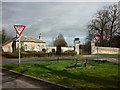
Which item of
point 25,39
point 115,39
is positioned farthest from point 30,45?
point 115,39

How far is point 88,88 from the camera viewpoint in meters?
5.56

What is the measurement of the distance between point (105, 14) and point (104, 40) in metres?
8.34

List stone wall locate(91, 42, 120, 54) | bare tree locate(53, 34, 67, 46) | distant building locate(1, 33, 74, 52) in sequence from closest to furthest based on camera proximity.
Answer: stone wall locate(91, 42, 120, 54)
distant building locate(1, 33, 74, 52)
bare tree locate(53, 34, 67, 46)

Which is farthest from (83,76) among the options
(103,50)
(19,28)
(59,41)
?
(59,41)

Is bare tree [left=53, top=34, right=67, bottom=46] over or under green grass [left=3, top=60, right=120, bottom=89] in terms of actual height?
over

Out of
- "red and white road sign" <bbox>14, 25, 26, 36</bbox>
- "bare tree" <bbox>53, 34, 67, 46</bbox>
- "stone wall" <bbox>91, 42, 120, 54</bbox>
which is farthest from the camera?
"bare tree" <bbox>53, 34, 67, 46</bbox>

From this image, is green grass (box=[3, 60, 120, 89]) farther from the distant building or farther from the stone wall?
the distant building

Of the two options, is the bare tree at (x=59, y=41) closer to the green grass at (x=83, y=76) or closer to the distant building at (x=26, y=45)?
the distant building at (x=26, y=45)

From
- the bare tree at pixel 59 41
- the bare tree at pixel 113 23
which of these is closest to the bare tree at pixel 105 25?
the bare tree at pixel 113 23

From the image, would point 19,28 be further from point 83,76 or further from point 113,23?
point 113,23

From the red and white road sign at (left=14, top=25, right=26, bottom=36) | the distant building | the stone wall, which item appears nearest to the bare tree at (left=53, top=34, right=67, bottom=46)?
the distant building

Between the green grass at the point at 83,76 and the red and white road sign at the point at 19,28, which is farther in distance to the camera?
the red and white road sign at the point at 19,28

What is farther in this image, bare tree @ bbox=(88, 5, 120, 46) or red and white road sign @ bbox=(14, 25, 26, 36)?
bare tree @ bbox=(88, 5, 120, 46)

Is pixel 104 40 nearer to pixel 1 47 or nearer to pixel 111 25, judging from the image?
pixel 111 25
